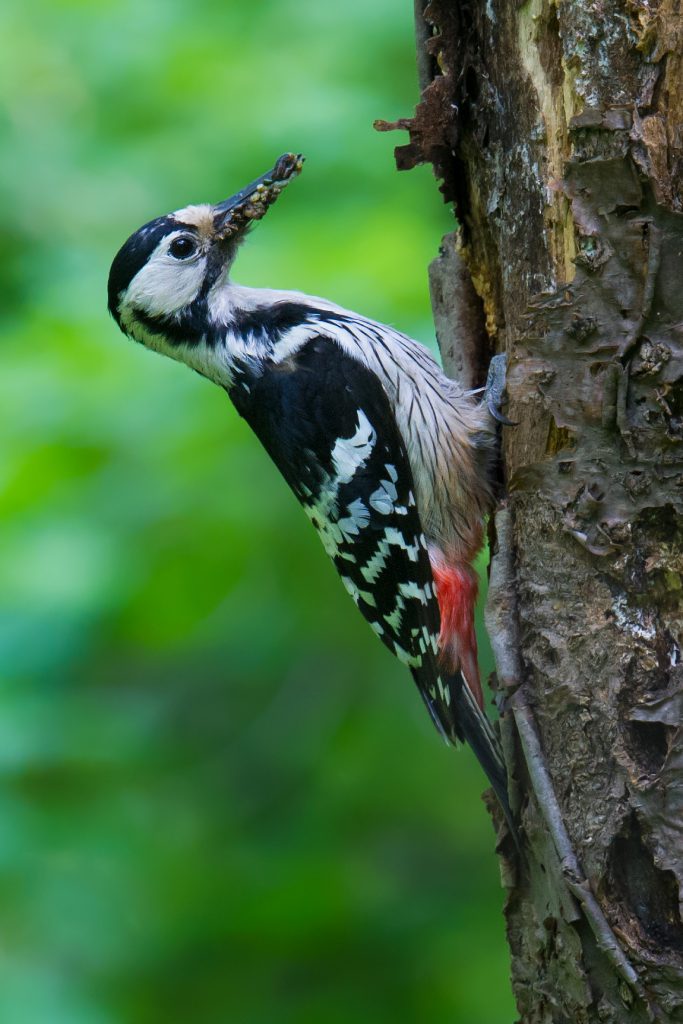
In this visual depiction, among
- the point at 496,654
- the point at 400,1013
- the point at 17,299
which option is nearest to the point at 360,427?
the point at 496,654

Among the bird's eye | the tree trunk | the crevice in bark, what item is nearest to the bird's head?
the bird's eye

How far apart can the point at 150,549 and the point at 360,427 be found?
27.1 inches

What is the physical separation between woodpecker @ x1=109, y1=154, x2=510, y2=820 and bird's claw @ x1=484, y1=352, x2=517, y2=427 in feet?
0.08

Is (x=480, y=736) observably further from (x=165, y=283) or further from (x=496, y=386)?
(x=165, y=283)

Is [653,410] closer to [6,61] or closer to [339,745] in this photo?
[339,745]

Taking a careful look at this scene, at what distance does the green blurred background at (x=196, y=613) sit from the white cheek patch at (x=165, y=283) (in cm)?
15

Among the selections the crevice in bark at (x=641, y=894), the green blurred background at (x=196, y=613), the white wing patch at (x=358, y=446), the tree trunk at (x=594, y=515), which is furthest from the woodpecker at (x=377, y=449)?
the crevice in bark at (x=641, y=894)

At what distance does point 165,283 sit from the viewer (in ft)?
10.4

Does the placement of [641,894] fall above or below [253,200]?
below

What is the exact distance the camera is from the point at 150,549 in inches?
117

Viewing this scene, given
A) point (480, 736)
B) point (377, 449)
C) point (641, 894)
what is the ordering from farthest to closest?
point (377, 449) → point (480, 736) → point (641, 894)

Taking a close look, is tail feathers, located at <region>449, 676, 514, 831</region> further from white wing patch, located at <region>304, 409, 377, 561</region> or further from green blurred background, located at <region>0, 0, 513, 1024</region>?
green blurred background, located at <region>0, 0, 513, 1024</region>

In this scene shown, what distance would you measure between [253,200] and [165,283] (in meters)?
0.36

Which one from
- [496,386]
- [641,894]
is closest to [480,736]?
[641,894]
